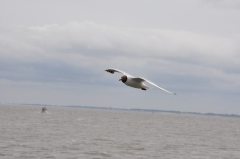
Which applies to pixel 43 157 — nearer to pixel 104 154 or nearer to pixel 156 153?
pixel 104 154

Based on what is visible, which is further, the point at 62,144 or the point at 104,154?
the point at 62,144

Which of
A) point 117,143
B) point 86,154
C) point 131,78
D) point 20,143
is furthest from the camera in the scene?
point 117,143

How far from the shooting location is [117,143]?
171ft

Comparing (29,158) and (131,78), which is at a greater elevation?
(131,78)

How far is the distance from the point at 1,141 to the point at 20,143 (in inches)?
125

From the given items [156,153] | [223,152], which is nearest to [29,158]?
[156,153]

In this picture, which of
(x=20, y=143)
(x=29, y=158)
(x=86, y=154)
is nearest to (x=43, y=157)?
(x=29, y=158)

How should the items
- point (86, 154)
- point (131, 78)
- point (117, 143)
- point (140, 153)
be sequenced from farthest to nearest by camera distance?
point (117, 143) → point (140, 153) → point (86, 154) → point (131, 78)

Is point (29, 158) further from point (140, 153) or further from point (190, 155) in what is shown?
point (190, 155)

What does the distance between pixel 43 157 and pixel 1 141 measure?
12653 millimetres

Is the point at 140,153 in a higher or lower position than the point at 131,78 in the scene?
lower

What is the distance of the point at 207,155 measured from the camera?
45375 millimetres

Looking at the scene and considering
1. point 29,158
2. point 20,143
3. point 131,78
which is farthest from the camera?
point 20,143

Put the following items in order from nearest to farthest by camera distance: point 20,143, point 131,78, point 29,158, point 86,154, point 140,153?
point 131,78
point 29,158
point 86,154
point 140,153
point 20,143
